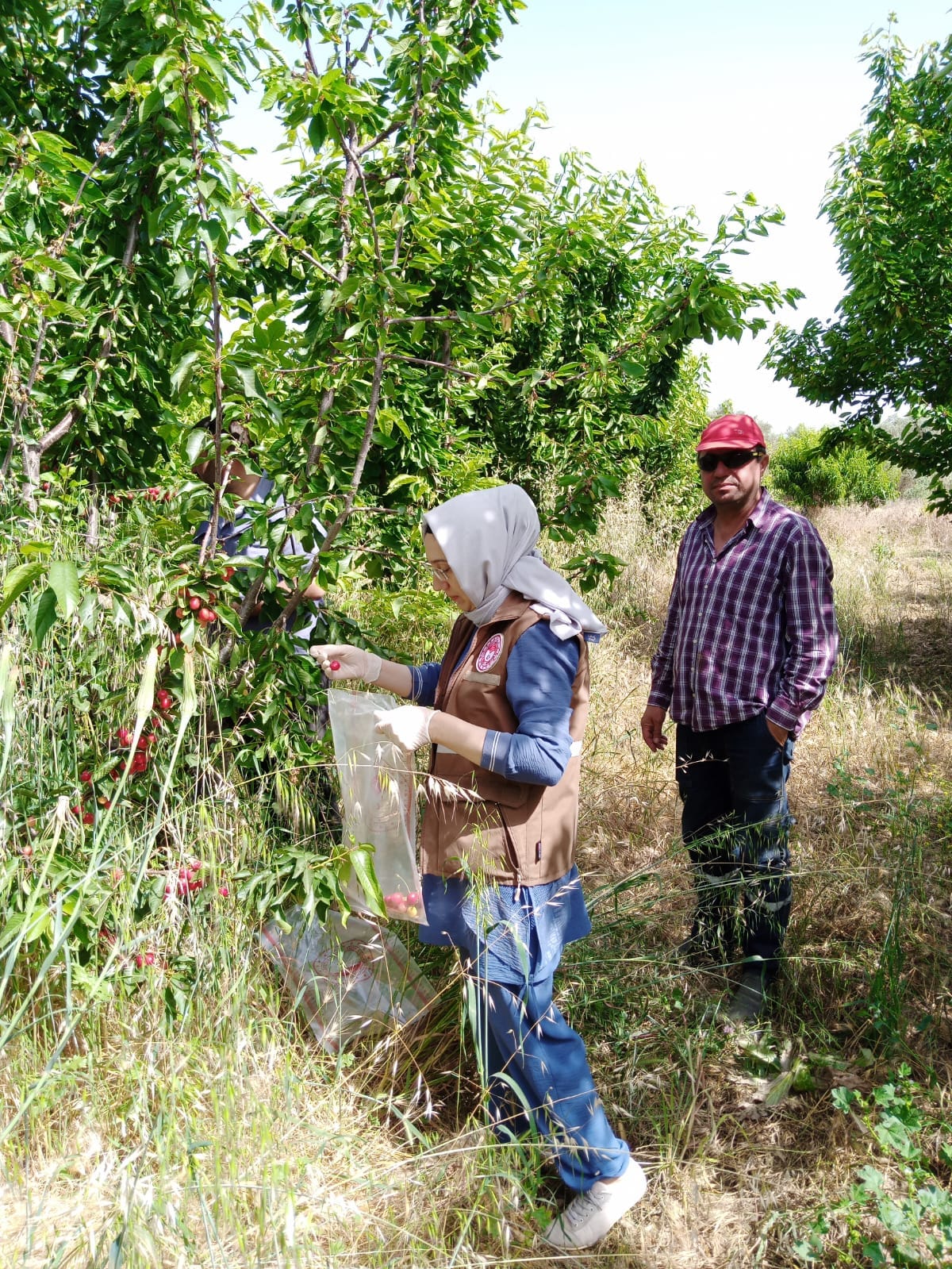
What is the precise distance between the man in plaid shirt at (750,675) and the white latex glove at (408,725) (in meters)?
1.19

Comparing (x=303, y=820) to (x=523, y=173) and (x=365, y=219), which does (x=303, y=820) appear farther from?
(x=523, y=173)

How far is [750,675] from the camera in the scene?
267 centimetres

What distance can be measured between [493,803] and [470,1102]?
92cm

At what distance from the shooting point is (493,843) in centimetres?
191

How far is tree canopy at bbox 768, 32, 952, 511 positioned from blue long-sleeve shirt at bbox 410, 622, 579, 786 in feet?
17.4

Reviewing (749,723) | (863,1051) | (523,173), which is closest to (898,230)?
(523,173)

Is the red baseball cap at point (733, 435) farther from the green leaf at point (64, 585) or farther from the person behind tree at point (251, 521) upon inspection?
the green leaf at point (64, 585)

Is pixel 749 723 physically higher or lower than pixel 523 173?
lower

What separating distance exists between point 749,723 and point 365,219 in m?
1.80

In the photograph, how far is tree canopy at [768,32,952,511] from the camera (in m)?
6.00

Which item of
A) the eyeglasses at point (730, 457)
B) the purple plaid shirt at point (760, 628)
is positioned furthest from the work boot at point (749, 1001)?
the eyeglasses at point (730, 457)

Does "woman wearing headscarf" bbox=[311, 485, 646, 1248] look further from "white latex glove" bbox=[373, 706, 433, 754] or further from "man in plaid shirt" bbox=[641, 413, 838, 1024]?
"man in plaid shirt" bbox=[641, 413, 838, 1024]

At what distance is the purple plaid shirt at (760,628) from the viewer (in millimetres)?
2582

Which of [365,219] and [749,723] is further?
[749,723]
